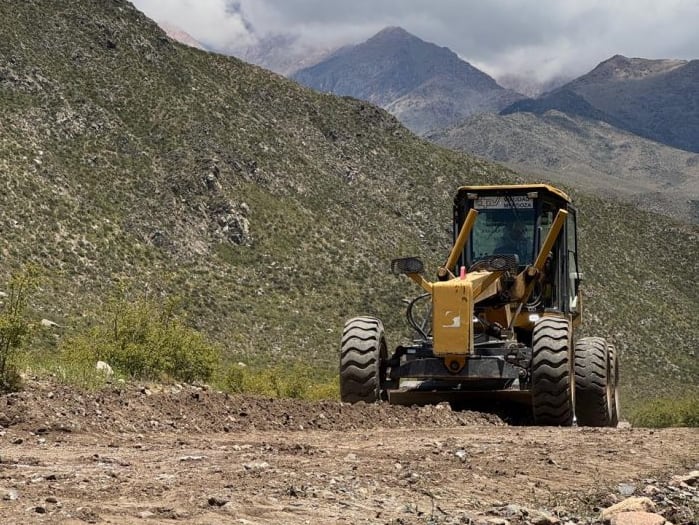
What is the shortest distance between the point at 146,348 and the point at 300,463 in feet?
31.4

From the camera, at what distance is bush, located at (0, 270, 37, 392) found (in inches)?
396

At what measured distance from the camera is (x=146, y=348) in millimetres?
15695

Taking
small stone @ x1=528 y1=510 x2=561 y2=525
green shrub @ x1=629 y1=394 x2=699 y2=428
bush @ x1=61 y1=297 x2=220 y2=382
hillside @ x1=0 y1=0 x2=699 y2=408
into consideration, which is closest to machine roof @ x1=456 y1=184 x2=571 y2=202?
bush @ x1=61 y1=297 x2=220 y2=382

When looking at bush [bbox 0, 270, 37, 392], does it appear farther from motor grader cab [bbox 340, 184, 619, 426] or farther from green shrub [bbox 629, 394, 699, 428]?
green shrub [bbox 629, 394, 699, 428]

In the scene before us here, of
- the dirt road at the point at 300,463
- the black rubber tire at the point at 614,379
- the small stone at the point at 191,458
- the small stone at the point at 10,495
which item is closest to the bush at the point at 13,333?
the dirt road at the point at 300,463

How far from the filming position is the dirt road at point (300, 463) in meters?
5.23

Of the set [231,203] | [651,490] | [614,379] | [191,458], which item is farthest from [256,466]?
[231,203]

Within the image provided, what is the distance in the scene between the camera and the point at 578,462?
722 centimetres

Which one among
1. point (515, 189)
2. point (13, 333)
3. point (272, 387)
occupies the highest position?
point (515, 189)

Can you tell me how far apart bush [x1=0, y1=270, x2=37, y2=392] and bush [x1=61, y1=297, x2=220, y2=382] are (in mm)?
2851

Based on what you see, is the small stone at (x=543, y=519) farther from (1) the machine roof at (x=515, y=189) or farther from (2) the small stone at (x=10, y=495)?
(1) the machine roof at (x=515, y=189)

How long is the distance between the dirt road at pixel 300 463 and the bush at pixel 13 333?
31 cm

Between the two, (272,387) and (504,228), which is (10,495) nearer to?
(504,228)

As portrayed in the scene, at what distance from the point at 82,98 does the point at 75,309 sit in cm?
2284
